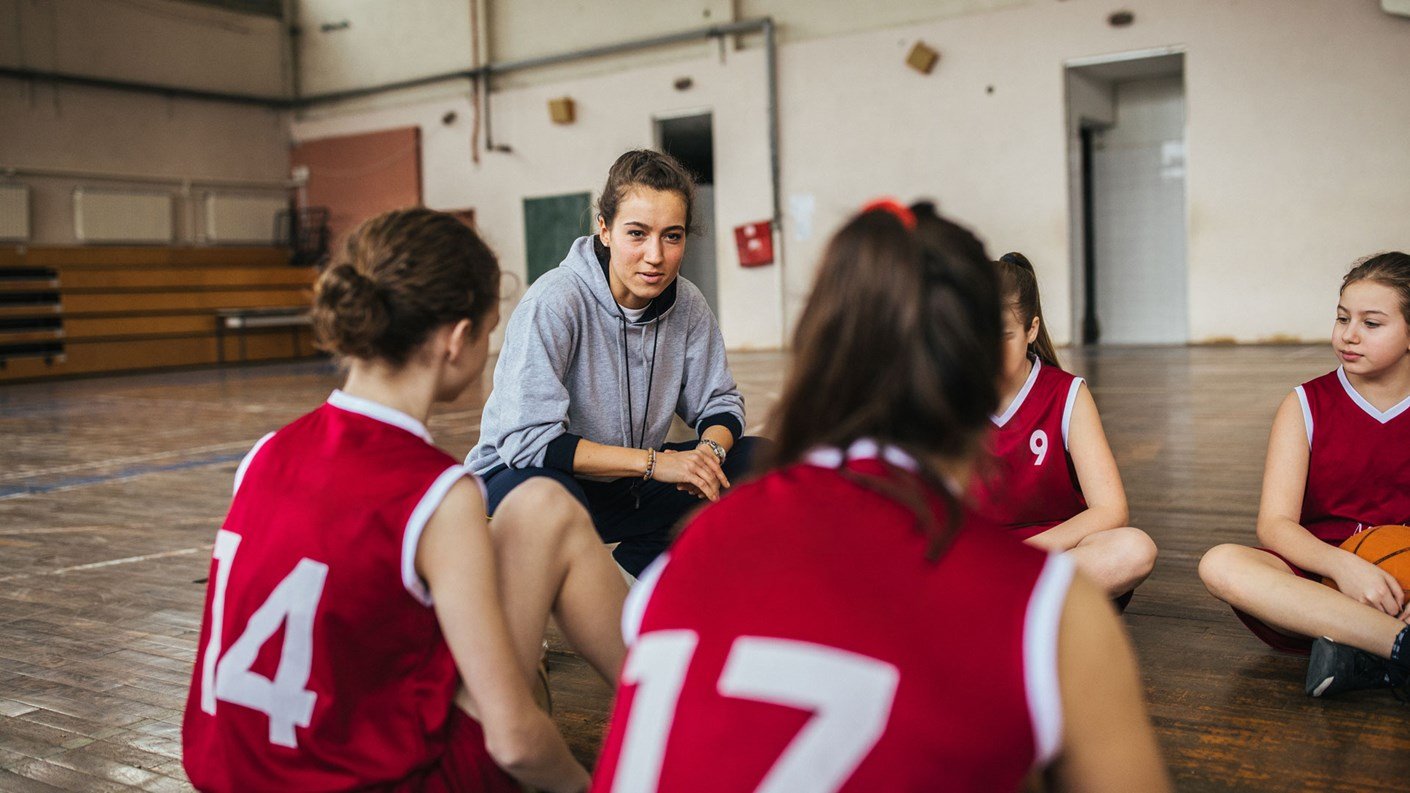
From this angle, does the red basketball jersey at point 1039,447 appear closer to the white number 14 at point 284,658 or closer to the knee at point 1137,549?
the knee at point 1137,549

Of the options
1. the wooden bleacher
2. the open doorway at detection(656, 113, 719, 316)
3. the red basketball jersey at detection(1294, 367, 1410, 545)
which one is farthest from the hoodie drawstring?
the wooden bleacher

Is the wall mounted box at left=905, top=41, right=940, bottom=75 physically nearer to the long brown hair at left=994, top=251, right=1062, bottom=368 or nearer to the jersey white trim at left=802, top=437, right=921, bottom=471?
the long brown hair at left=994, top=251, right=1062, bottom=368

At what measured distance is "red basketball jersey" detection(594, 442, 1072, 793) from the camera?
0.66 meters

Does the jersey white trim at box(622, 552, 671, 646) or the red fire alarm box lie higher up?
the red fire alarm box

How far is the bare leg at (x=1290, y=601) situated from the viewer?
171cm

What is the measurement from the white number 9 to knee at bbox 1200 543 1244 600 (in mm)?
321

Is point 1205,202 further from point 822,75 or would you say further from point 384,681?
point 384,681

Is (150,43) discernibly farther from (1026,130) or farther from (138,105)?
(1026,130)

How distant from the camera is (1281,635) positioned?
190 cm

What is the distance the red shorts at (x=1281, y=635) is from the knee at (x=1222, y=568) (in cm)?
5

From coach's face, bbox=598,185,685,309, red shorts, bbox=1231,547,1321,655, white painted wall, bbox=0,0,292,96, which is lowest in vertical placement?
red shorts, bbox=1231,547,1321,655

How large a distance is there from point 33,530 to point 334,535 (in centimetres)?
326

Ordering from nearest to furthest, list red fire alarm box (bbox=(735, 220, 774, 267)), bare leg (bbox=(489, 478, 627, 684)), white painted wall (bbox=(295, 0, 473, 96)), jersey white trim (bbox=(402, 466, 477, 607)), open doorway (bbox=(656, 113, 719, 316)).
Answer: jersey white trim (bbox=(402, 466, 477, 607)) → bare leg (bbox=(489, 478, 627, 684)) → red fire alarm box (bbox=(735, 220, 774, 267)) → open doorway (bbox=(656, 113, 719, 316)) → white painted wall (bbox=(295, 0, 473, 96))

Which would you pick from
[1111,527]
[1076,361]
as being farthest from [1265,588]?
[1076,361]
